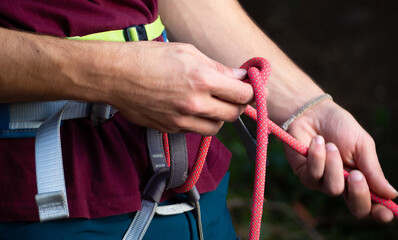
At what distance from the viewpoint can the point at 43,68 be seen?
0.82m

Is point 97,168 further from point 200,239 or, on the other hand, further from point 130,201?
point 200,239

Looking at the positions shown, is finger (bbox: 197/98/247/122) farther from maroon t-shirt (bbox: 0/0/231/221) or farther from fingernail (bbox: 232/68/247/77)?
maroon t-shirt (bbox: 0/0/231/221)

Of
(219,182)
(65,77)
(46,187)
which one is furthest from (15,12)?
(219,182)

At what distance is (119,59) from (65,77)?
97mm

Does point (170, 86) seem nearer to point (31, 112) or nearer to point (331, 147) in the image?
point (31, 112)

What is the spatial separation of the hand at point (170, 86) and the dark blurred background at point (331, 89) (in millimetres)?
1946

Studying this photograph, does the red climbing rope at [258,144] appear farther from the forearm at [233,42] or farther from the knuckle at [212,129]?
the forearm at [233,42]

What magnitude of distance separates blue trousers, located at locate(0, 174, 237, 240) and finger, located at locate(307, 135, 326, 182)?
0.24m

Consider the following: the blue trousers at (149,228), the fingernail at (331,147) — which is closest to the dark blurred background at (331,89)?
the blue trousers at (149,228)

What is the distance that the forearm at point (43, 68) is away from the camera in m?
0.81

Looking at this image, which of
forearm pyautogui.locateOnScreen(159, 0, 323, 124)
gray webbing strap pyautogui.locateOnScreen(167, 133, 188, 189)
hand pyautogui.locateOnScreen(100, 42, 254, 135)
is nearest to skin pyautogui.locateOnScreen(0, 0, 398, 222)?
hand pyautogui.locateOnScreen(100, 42, 254, 135)

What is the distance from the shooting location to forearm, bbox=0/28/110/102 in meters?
0.81

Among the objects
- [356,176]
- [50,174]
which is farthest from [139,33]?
[356,176]

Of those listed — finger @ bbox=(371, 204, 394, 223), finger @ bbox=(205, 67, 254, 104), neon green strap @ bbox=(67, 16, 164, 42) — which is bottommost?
finger @ bbox=(371, 204, 394, 223)
